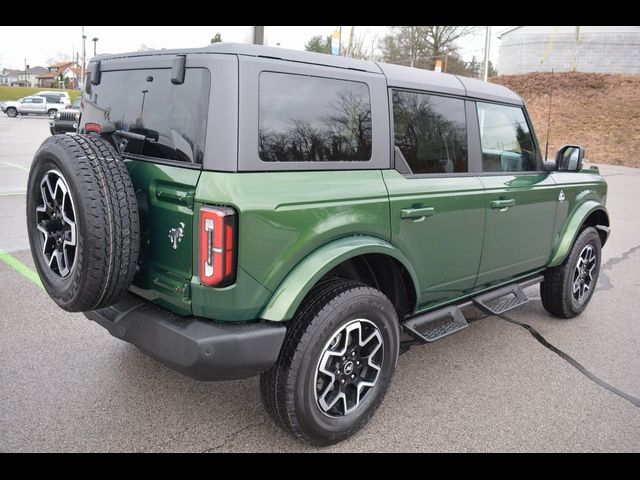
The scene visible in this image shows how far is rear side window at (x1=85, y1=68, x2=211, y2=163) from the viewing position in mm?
2510

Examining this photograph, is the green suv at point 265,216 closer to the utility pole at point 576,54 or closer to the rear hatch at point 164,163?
the rear hatch at point 164,163

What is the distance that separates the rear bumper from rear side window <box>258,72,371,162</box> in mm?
806

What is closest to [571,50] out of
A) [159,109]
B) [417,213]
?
[417,213]

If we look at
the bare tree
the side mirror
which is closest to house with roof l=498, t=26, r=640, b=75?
the bare tree

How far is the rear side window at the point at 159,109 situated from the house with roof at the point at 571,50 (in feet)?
105

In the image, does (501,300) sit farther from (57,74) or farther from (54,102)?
(57,74)

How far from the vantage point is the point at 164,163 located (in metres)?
2.63

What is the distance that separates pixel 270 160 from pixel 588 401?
2500mm

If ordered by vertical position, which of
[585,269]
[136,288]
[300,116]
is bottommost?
[585,269]

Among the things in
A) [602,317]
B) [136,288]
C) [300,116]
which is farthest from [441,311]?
[602,317]

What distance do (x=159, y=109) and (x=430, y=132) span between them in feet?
5.33

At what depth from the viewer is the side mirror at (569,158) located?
437cm

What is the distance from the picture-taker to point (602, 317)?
5.03 m

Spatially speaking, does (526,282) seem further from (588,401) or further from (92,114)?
(92,114)
